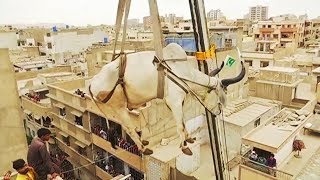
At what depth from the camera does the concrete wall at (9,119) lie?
12680mm

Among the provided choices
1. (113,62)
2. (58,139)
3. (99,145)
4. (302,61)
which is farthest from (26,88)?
(302,61)

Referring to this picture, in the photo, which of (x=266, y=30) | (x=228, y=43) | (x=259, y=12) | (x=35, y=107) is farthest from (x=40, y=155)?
(x=259, y=12)

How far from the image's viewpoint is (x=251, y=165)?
12477mm

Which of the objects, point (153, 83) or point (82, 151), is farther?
point (82, 151)

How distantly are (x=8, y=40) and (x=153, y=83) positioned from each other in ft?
163

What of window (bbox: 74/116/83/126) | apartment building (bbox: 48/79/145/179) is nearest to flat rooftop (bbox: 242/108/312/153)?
apartment building (bbox: 48/79/145/179)

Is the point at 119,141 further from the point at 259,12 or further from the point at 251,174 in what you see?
the point at 259,12

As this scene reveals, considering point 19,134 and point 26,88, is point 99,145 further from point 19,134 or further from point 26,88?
point 26,88

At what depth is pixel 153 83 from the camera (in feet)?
12.2

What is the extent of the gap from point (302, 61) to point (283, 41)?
73.3 feet

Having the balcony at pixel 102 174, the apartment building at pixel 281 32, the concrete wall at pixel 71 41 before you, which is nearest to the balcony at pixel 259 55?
the apartment building at pixel 281 32

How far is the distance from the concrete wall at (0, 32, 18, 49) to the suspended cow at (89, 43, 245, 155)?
158 ft

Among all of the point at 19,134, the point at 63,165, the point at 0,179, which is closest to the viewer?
the point at 0,179

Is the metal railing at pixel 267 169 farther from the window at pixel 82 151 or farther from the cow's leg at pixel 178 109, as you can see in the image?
the window at pixel 82 151
